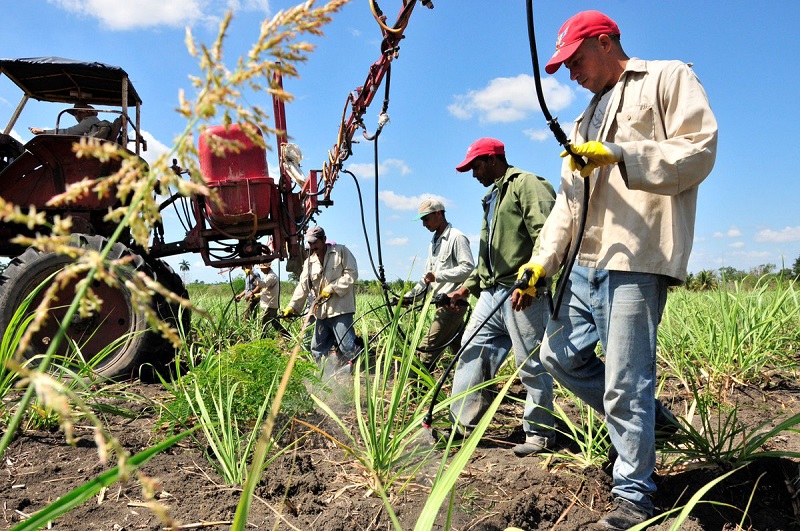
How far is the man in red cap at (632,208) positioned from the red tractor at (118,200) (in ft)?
6.75

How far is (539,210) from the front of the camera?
3.15 metres

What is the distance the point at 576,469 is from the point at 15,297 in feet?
13.2

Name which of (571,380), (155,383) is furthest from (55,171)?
(571,380)

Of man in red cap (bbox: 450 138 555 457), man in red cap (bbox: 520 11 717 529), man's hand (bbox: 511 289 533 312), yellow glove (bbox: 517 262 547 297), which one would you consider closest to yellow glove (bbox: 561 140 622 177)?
man in red cap (bbox: 520 11 717 529)

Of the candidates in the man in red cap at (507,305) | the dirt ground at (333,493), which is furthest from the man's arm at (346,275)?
the dirt ground at (333,493)

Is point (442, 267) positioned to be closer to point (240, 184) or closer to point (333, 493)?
point (240, 184)

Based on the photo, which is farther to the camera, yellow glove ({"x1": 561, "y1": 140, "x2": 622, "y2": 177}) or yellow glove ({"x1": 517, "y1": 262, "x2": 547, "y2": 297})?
yellow glove ({"x1": 517, "y1": 262, "x2": 547, "y2": 297})

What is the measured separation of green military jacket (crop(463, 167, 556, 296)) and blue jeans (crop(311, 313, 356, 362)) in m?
2.37

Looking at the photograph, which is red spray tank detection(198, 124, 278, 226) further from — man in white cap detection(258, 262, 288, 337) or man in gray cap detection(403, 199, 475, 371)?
man in white cap detection(258, 262, 288, 337)

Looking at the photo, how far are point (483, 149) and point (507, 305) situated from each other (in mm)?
1018

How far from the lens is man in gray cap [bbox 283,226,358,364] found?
5.53 m

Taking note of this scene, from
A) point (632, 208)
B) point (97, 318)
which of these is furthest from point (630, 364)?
point (97, 318)

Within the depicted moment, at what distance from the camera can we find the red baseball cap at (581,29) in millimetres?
2285

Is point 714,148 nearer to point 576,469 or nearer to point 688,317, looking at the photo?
point 576,469
